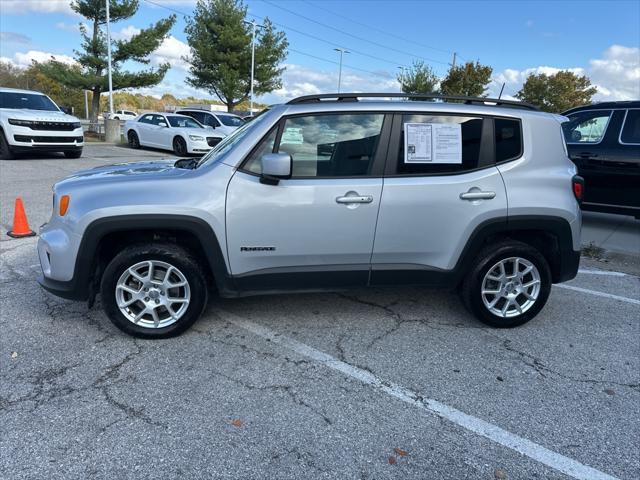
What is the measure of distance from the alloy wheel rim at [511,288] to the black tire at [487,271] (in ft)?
0.10

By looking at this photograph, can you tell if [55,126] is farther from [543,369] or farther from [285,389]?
[543,369]

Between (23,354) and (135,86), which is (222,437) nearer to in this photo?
(23,354)

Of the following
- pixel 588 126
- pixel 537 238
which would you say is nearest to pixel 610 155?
pixel 588 126

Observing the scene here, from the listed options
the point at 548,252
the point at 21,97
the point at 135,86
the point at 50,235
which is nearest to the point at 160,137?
the point at 21,97

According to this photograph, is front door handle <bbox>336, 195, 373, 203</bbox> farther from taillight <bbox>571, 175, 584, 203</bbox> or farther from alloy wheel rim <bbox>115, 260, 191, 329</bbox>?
taillight <bbox>571, 175, 584, 203</bbox>

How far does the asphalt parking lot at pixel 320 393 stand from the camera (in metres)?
2.36

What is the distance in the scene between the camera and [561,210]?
3709 millimetres

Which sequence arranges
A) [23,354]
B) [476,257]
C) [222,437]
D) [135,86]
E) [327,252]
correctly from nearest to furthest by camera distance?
[222,437] → [23,354] → [327,252] → [476,257] → [135,86]

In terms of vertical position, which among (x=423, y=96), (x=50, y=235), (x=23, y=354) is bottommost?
(x=23, y=354)

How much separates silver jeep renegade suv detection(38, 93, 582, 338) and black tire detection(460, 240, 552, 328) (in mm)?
12

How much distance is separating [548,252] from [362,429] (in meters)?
2.35

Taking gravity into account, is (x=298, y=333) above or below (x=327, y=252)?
below

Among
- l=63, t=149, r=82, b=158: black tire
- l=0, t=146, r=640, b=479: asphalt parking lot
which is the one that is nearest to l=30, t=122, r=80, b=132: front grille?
l=63, t=149, r=82, b=158: black tire

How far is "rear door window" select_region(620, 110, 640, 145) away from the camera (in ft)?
23.4
